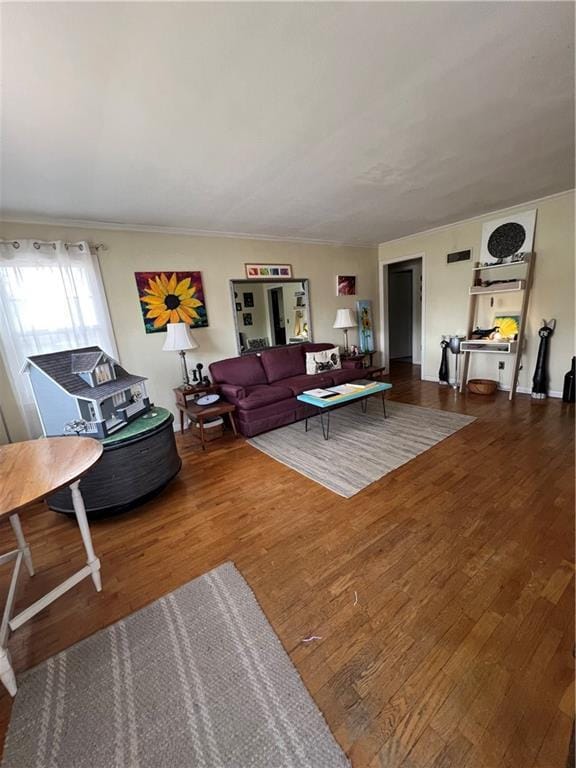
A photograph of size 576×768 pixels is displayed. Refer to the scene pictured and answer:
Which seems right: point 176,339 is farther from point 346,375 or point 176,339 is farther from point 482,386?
point 482,386

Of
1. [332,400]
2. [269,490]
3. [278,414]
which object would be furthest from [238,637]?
[278,414]

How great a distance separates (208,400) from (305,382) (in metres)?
1.27

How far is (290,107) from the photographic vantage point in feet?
5.38

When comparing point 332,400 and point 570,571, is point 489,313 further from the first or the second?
point 570,571

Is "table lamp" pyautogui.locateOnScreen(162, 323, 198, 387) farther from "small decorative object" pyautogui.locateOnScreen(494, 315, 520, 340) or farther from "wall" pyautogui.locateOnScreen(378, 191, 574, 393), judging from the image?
"small decorative object" pyautogui.locateOnScreen(494, 315, 520, 340)

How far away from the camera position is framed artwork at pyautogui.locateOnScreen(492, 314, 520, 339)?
13.1 ft

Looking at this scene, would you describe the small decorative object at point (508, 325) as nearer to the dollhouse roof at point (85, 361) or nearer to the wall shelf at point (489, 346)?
the wall shelf at point (489, 346)

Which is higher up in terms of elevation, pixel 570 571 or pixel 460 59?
pixel 460 59

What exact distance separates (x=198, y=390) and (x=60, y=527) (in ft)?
5.86

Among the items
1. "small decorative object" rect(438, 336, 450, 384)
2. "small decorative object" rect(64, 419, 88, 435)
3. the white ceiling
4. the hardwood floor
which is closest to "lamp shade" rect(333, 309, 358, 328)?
"small decorative object" rect(438, 336, 450, 384)

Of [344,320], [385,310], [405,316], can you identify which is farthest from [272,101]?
[405,316]

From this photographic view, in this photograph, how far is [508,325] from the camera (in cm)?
408

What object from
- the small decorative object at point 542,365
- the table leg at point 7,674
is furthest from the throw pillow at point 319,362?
the table leg at point 7,674

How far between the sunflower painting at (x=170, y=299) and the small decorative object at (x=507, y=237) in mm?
3982
